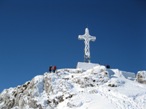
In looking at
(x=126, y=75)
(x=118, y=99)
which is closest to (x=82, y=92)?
(x=118, y=99)

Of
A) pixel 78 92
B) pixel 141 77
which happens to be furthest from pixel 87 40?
pixel 78 92

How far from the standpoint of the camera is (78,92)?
33156mm

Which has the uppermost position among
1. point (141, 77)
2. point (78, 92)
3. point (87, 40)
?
point (87, 40)

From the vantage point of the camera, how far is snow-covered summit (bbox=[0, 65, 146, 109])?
30375mm

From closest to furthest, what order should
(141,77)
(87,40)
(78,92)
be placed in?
1. (78,92)
2. (141,77)
3. (87,40)

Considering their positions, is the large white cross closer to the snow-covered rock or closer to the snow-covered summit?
the snow-covered summit

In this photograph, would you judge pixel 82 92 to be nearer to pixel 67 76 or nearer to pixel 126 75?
pixel 67 76

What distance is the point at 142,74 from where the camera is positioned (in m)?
39.5

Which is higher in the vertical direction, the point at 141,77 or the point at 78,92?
the point at 141,77

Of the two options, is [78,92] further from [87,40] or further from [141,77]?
[87,40]

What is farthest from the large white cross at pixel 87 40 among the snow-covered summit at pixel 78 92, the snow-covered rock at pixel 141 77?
the snow-covered rock at pixel 141 77

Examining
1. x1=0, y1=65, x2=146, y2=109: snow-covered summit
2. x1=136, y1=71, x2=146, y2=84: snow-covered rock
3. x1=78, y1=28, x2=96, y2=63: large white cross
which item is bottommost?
x1=0, y1=65, x2=146, y2=109: snow-covered summit

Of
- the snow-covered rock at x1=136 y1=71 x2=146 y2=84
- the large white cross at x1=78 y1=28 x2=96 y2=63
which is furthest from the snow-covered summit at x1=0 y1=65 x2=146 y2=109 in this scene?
the large white cross at x1=78 y1=28 x2=96 y2=63

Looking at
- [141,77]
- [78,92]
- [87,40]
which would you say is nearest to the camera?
[78,92]
